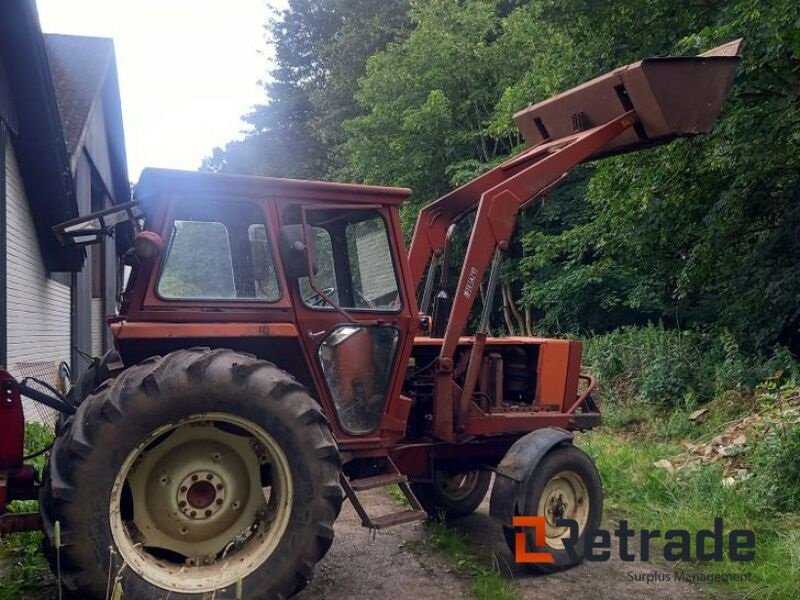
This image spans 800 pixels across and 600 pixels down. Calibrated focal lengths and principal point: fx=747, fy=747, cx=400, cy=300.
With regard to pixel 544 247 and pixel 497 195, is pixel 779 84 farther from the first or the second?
pixel 544 247

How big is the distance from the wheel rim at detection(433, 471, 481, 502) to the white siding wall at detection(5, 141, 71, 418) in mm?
4670

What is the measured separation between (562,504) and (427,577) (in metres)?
1.14

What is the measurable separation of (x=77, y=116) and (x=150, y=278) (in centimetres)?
988

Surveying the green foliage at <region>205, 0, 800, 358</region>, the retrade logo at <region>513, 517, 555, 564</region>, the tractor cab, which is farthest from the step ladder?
the green foliage at <region>205, 0, 800, 358</region>

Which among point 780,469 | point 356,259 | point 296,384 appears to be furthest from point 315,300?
point 780,469

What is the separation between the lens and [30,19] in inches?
301

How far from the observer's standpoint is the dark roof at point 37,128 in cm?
763

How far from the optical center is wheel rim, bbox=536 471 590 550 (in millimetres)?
5188

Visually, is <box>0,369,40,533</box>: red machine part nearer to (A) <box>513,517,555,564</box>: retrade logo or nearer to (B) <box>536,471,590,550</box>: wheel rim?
(A) <box>513,517,555,564</box>: retrade logo

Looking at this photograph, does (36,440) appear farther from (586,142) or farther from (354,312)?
(586,142)

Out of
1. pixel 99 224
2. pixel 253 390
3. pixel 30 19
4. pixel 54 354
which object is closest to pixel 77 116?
pixel 54 354

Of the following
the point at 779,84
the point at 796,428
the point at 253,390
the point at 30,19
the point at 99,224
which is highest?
the point at 30,19

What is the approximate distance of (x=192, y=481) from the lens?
13.3 feet

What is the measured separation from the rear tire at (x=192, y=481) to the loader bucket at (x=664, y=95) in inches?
128
